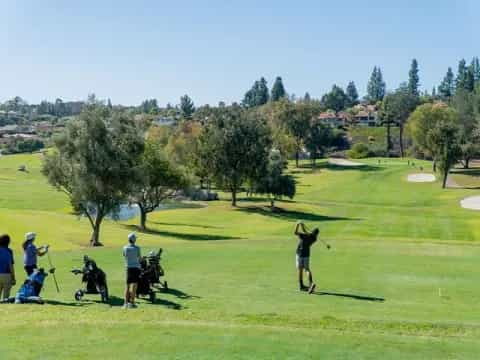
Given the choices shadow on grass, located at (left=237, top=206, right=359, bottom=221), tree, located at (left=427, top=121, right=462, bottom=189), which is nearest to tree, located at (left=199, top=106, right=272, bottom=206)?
shadow on grass, located at (left=237, top=206, right=359, bottom=221)

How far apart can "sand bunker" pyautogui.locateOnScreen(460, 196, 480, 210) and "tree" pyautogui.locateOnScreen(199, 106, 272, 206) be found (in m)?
25.9

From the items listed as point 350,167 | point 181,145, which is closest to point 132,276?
point 181,145

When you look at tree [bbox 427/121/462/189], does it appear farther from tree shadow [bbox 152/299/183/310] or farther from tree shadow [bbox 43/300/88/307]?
tree shadow [bbox 43/300/88/307]

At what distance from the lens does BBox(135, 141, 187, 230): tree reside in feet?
197

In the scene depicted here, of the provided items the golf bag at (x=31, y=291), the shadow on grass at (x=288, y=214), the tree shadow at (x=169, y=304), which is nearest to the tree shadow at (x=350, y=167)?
the shadow on grass at (x=288, y=214)

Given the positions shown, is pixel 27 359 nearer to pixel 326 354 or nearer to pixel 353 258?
pixel 326 354

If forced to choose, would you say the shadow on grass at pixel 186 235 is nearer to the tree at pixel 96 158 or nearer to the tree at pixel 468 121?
the tree at pixel 96 158

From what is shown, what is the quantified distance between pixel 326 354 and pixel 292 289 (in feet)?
28.9

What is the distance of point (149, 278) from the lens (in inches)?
771

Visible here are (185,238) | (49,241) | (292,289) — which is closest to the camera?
(292,289)

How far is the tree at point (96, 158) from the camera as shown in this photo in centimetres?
4522

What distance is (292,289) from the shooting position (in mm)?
21516

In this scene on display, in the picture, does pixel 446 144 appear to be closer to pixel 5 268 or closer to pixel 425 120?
pixel 425 120

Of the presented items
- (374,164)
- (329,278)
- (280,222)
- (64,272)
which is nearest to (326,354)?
(329,278)
